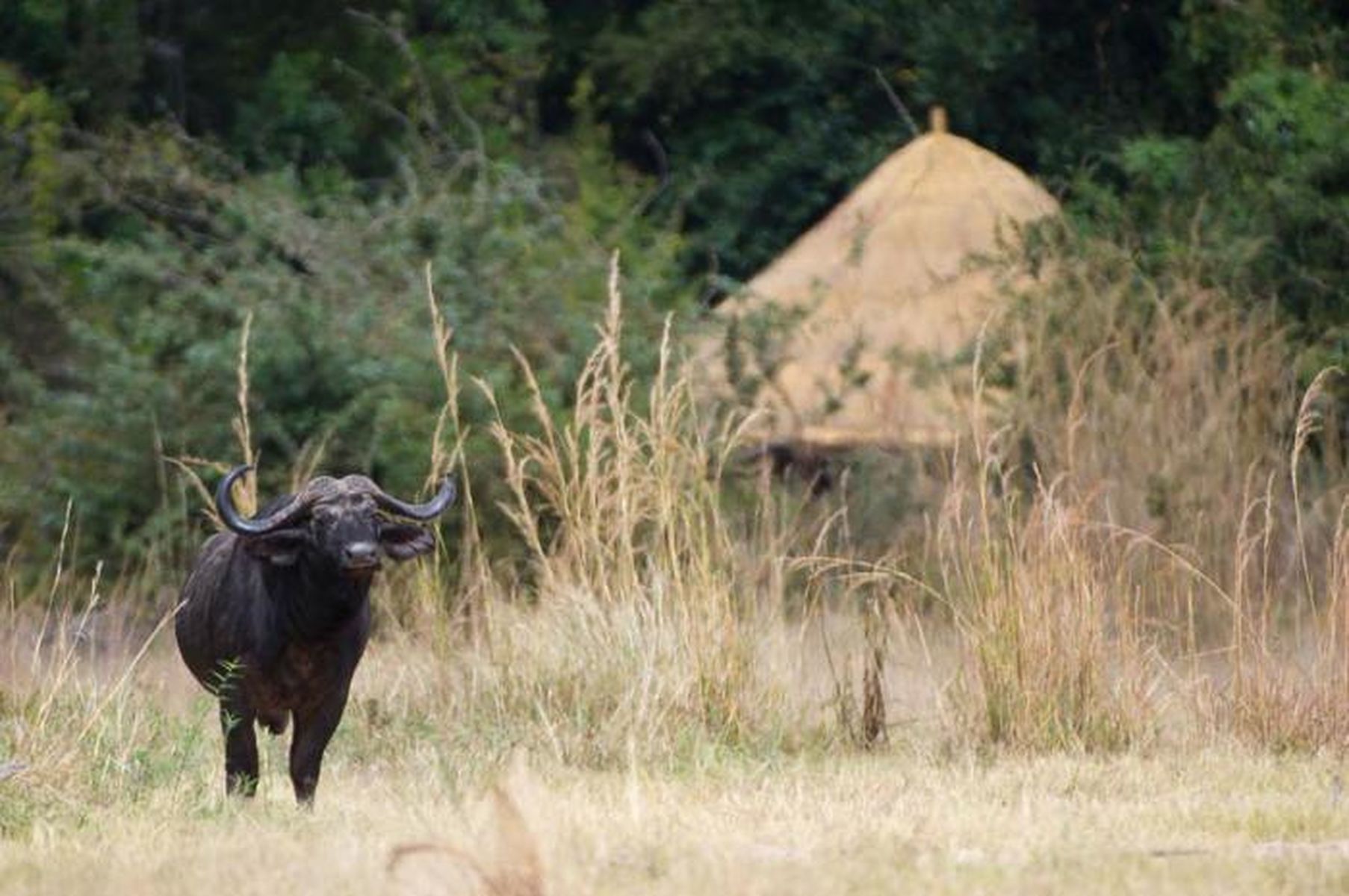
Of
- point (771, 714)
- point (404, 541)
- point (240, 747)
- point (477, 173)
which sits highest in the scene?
point (477, 173)

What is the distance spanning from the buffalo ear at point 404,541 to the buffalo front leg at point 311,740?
0.51 m

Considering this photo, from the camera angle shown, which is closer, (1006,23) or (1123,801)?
(1123,801)

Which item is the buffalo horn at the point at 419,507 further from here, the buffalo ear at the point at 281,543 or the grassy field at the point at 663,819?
the grassy field at the point at 663,819

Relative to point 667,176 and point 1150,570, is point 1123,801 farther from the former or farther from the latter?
point 667,176

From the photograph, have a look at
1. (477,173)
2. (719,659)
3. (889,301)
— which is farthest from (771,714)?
(477,173)

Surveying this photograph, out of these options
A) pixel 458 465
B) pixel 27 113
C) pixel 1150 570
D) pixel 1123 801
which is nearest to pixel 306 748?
pixel 1123 801

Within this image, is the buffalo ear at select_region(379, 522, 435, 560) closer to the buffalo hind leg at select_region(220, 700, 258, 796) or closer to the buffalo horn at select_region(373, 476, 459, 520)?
the buffalo horn at select_region(373, 476, 459, 520)

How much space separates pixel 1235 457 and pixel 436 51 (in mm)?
13162

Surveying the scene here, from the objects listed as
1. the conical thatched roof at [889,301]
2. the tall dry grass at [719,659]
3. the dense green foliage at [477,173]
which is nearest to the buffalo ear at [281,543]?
the tall dry grass at [719,659]

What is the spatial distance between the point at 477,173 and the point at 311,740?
14176 millimetres

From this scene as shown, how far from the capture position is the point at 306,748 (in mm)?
10422

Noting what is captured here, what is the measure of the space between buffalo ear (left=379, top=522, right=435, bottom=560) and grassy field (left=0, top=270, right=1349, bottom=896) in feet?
2.51

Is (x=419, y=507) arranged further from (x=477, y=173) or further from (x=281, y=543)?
(x=477, y=173)

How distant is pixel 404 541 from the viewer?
1061 centimetres
